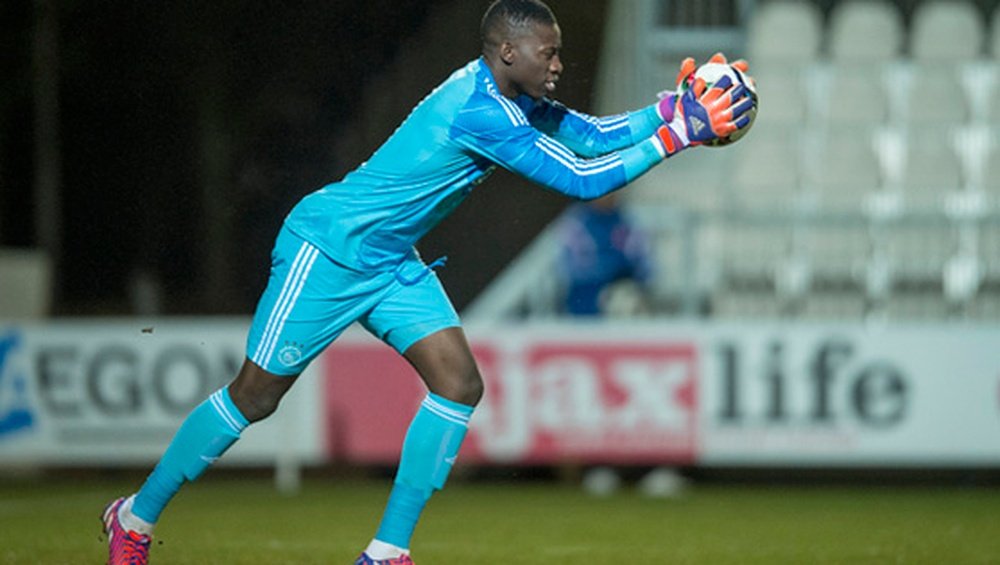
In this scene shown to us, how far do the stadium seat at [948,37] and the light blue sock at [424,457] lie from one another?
9061 millimetres

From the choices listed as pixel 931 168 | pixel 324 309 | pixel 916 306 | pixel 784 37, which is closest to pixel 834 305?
pixel 916 306

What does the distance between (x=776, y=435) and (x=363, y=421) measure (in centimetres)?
280

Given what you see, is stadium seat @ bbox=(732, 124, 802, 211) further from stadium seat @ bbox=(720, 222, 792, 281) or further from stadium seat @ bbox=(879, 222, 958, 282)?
stadium seat @ bbox=(879, 222, 958, 282)

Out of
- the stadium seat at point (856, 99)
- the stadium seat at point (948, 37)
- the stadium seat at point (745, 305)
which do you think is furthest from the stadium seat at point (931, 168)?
the stadium seat at point (745, 305)

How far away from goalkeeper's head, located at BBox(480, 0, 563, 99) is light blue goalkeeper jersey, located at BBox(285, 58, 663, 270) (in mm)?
66

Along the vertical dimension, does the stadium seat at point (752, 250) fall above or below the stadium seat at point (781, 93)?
below

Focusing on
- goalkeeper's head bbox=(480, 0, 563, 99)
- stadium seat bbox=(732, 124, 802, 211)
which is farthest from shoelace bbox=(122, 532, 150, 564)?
stadium seat bbox=(732, 124, 802, 211)

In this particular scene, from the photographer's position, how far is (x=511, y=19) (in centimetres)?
551

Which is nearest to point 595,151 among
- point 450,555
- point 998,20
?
point 450,555

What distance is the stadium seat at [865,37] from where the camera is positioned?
13523 mm

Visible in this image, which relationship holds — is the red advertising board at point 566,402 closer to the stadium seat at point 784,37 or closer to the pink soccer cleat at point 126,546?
the stadium seat at point 784,37

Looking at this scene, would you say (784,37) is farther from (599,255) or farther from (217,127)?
(217,127)

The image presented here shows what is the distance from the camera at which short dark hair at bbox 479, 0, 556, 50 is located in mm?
5500

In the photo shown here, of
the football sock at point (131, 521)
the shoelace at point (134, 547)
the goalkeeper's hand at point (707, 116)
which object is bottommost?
the shoelace at point (134, 547)
